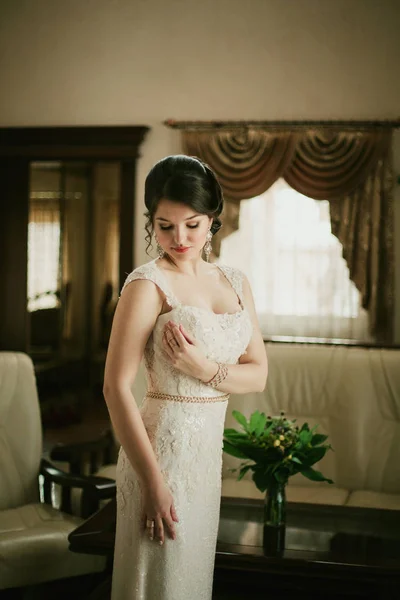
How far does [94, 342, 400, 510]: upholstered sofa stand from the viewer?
11.4 ft

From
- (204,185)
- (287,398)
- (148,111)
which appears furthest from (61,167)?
(204,185)

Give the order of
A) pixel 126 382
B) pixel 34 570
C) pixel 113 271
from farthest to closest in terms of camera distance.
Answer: pixel 113 271
pixel 34 570
pixel 126 382

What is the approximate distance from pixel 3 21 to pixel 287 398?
3.45 meters

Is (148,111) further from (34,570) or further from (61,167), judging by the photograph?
(34,570)

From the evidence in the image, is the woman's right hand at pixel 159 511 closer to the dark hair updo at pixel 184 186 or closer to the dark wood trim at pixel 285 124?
the dark hair updo at pixel 184 186

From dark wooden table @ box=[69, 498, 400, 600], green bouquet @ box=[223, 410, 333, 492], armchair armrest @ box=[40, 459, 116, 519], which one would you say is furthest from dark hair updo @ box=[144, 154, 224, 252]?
armchair armrest @ box=[40, 459, 116, 519]

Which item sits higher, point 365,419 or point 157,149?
point 157,149

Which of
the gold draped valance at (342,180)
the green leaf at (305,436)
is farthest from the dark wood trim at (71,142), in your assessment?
the green leaf at (305,436)

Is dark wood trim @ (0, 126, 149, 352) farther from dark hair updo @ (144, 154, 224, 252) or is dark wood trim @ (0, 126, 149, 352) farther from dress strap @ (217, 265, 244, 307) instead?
dark hair updo @ (144, 154, 224, 252)

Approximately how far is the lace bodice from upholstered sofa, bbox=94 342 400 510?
1.84 metres

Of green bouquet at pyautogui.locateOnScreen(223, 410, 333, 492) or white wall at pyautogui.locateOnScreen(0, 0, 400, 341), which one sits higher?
white wall at pyautogui.locateOnScreen(0, 0, 400, 341)

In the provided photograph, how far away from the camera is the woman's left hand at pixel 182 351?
1.56m

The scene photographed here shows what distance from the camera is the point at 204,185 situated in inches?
63.7

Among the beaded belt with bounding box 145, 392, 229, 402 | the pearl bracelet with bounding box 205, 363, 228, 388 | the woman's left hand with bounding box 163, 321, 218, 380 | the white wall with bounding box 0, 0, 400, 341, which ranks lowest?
the beaded belt with bounding box 145, 392, 229, 402
